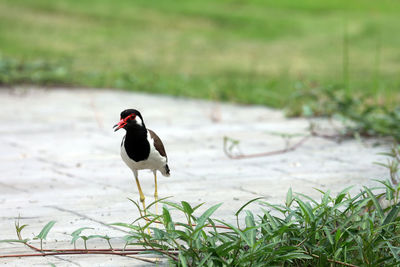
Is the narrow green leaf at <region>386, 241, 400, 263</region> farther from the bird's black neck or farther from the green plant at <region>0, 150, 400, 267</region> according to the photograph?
the bird's black neck

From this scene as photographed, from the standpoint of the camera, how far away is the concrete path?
4070 mm

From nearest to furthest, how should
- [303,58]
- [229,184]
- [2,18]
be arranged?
[229,184]
[303,58]
[2,18]

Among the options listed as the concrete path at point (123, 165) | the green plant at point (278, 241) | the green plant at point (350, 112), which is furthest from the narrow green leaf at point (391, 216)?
the green plant at point (350, 112)

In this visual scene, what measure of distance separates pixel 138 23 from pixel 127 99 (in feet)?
19.6

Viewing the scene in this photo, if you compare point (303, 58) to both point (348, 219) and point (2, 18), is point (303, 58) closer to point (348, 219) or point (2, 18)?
point (2, 18)

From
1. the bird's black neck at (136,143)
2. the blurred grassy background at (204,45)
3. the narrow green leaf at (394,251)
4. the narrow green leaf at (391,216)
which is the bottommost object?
the narrow green leaf at (394,251)

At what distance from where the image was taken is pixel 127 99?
27.0 feet

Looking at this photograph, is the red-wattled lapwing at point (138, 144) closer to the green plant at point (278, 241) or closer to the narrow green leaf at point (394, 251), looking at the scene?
the green plant at point (278, 241)

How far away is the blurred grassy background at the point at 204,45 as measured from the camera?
905 cm

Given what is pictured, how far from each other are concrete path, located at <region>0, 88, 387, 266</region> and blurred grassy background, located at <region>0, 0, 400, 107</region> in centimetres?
119

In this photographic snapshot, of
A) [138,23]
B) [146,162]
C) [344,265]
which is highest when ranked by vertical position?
[138,23]

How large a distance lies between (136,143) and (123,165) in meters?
1.91

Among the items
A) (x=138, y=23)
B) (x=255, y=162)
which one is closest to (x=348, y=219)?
(x=255, y=162)

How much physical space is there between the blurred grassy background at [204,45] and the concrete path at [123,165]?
1.19m
